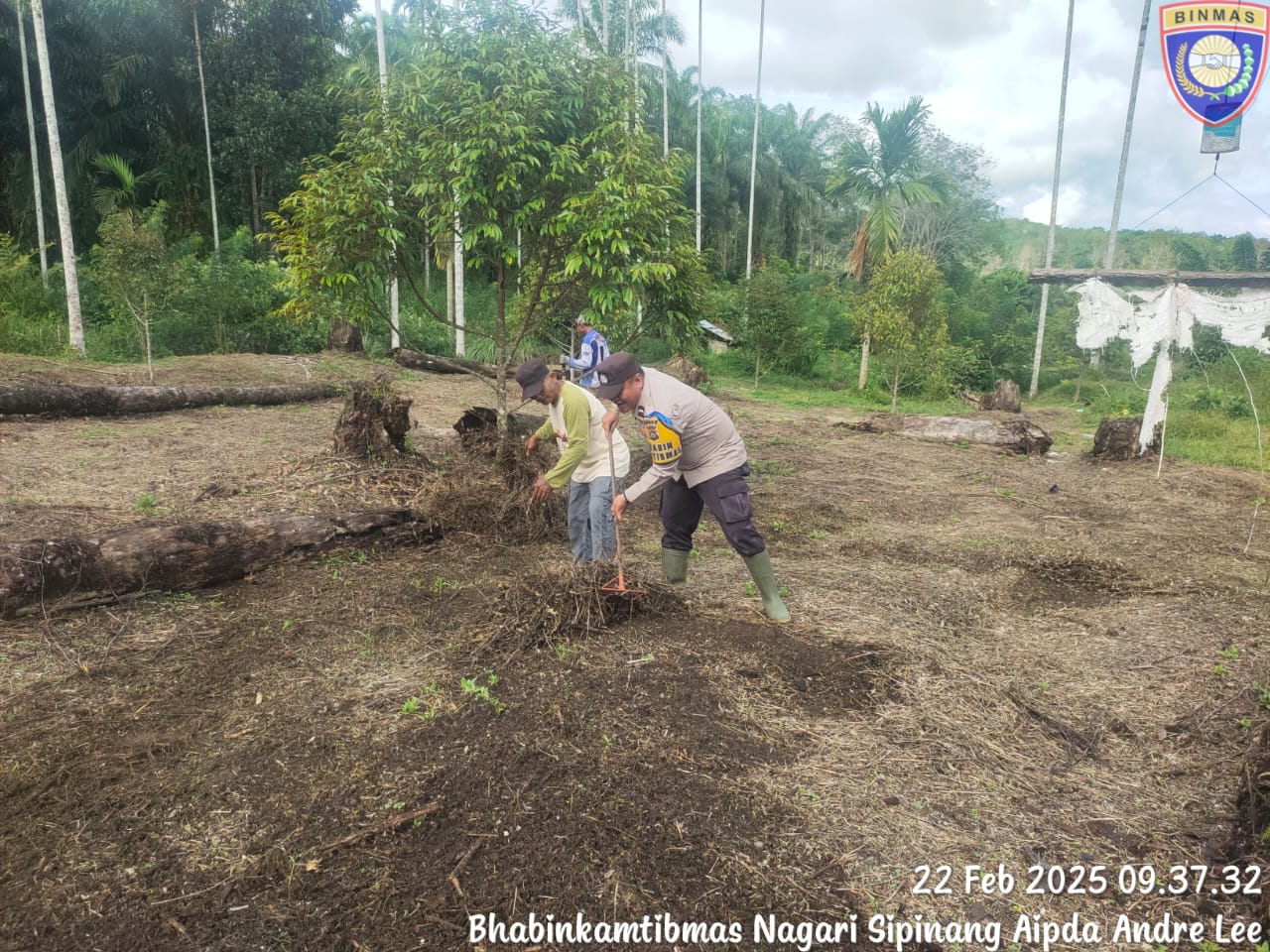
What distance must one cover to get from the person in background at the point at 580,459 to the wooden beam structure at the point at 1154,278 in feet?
26.3

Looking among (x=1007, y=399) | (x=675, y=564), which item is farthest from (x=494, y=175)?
(x=1007, y=399)

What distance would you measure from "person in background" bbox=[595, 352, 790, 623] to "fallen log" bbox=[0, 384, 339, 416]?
8431 mm

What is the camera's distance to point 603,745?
10.1ft

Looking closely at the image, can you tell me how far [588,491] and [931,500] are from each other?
4.75 meters

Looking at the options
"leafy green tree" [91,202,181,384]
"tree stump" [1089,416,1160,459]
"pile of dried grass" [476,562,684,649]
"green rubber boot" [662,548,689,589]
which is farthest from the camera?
"tree stump" [1089,416,1160,459]

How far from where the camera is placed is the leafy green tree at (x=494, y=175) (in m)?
6.55

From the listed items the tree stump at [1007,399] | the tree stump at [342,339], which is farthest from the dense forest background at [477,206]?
the tree stump at [1007,399]

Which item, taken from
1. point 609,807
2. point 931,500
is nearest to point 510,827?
point 609,807

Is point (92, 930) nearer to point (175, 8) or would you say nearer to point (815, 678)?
point (815, 678)

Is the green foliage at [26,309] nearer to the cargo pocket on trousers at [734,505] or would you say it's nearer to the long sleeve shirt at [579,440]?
the long sleeve shirt at [579,440]

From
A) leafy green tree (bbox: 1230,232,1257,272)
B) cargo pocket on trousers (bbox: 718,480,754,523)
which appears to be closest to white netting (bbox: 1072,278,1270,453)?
cargo pocket on trousers (bbox: 718,480,754,523)

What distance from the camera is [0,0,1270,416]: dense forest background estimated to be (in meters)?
6.81

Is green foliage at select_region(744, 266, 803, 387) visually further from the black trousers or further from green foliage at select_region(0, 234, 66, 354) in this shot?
the black trousers

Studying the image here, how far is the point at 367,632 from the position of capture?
427cm
